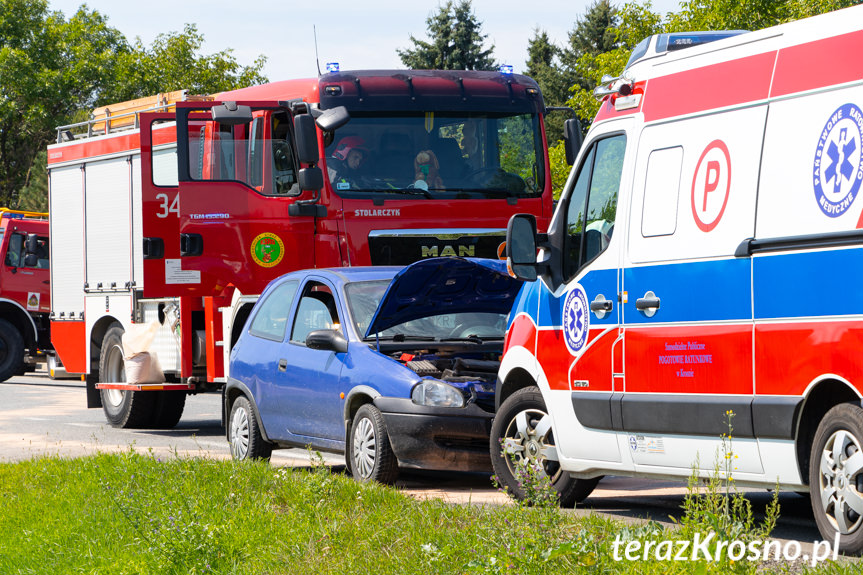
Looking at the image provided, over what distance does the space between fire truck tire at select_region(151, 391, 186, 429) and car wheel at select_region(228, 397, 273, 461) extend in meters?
4.88

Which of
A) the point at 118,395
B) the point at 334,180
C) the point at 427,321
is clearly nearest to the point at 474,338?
the point at 427,321

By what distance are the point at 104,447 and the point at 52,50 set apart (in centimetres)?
4316

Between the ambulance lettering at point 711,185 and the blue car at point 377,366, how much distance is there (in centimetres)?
283

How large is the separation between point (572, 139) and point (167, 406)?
19.4 feet

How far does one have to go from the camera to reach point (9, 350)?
27547mm

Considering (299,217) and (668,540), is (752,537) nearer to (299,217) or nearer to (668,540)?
(668,540)

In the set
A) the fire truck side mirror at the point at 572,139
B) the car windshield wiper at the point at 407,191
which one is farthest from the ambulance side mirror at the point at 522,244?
the fire truck side mirror at the point at 572,139

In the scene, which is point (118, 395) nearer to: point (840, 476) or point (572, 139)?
point (572, 139)

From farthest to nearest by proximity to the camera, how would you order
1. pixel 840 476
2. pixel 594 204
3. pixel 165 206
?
1. pixel 165 206
2. pixel 594 204
3. pixel 840 476

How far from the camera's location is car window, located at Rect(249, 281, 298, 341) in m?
11.2

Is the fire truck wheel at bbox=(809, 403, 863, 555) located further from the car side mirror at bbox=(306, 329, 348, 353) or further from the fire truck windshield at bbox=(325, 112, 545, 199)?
the fire truck windshield at bbox=(325, 112, 545, 199)

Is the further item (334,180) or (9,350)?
(9,350)

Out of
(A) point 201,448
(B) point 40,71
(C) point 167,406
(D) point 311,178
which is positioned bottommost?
(A) point 201,448

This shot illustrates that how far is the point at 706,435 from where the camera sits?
269 inches
